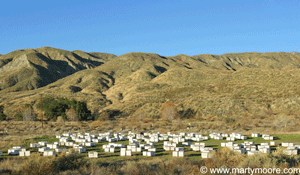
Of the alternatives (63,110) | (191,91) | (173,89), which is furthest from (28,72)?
(191,91)

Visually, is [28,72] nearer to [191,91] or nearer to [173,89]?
[173,89]

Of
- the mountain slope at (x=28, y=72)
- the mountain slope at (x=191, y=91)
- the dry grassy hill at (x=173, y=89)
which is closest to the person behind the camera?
the dry grassy hill at (x=173, y=89)

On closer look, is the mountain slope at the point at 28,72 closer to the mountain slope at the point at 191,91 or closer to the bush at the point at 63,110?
the mountain slope at the point at 191,91

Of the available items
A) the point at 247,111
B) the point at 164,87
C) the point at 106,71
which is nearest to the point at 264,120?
the point at 247,111

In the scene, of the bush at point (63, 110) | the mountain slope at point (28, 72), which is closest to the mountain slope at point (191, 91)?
the mountain slope at point (28, 72)

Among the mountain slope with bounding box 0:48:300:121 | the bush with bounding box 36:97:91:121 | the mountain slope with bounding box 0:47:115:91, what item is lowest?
the bush with bounding box 36:97:91:121

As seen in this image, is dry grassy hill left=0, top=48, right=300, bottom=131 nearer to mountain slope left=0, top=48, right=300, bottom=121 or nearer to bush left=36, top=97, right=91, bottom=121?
mountain slope left=0, top=48, right=300, bottom=121

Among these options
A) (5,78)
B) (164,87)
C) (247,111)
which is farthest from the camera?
(5,78)

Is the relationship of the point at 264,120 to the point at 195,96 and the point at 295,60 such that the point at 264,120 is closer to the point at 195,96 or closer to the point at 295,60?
the point at 195,96

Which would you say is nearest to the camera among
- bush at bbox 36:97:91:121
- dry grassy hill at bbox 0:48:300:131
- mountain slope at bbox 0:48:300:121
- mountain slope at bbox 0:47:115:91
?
dry grassy hill at bbox 0:48:300:131

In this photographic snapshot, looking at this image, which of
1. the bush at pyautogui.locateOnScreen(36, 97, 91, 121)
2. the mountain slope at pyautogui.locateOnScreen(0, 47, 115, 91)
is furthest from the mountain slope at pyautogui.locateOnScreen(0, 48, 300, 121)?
the bush at pyautogui.locateOnScreen(36, 97, 91, 121)

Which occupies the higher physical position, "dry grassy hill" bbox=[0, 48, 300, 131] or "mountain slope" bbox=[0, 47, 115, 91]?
"mountain slope" bbox=[0, 47, 115, 91]

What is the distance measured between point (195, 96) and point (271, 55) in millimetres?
142636

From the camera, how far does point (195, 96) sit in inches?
2852
